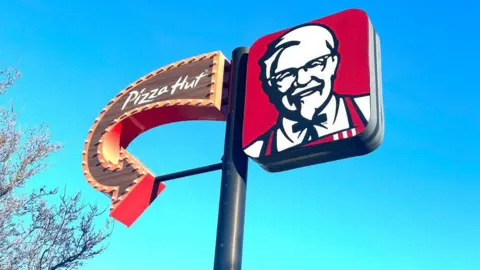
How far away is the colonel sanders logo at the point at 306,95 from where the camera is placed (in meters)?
4.50

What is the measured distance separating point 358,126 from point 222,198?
1544 mm

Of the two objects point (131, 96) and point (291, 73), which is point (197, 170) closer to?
point (291, 73)

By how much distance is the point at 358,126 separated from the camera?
434 centimetres

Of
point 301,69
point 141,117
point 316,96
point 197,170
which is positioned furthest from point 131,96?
point 316,96

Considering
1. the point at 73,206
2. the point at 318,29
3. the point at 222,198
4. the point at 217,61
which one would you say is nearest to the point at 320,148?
the point at 222,198

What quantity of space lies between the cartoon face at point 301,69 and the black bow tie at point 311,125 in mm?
61

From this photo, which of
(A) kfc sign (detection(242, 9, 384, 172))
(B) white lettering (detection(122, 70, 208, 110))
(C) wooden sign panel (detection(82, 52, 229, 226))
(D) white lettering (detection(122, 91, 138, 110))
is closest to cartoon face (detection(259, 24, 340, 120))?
(A) kfc sign (detection(242, 9, 384, 172))

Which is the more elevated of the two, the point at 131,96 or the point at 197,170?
the point at 131,96

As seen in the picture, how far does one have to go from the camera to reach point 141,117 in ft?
20.3

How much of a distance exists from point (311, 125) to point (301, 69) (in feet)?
2.61

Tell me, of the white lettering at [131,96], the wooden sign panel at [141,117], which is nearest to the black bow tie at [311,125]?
the wooden sign panel at [141,117]

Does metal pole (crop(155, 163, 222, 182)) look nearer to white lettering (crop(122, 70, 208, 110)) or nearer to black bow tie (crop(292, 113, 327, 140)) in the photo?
black bow tie (crop(292, 113, 327, 140))

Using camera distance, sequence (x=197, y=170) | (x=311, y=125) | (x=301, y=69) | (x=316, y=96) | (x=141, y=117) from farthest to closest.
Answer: (x=141, y=117) < (x=197, y=170) < (x=301, y=69) < (x=316, y=96) < (x=311, y=125)

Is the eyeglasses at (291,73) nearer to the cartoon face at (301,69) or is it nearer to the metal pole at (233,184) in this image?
the cartoon face at (301,69)
